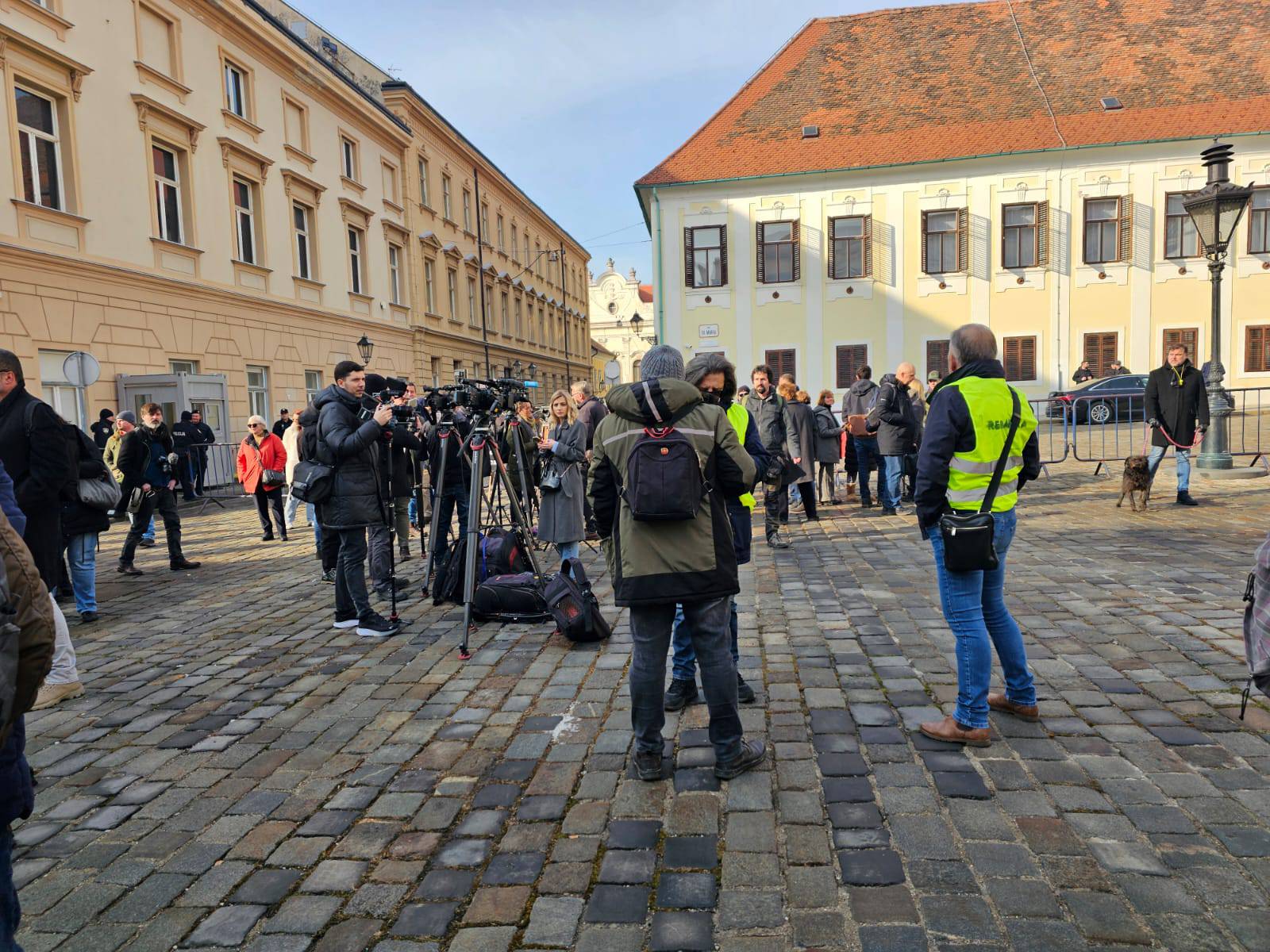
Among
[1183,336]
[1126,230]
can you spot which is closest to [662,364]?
[1126,230]

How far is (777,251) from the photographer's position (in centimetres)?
2902

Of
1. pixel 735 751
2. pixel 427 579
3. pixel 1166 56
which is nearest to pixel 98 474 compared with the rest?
pixel 427 579

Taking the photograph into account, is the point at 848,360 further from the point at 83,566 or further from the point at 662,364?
the point at 662,364

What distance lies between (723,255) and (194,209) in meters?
16.5

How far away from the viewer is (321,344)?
82.1 feet

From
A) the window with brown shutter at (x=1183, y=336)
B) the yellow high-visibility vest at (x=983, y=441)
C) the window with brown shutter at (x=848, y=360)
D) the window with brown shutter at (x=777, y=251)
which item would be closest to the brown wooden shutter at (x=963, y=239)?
the window with brown shutter at (x=848, y=360)

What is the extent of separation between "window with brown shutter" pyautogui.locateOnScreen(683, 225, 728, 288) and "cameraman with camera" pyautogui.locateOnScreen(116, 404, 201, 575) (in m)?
22.0

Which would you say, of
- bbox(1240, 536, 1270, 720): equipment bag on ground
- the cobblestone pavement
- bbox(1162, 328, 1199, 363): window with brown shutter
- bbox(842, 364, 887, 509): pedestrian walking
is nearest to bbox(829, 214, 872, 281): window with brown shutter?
bbox(1162, 328, 1199, 363): window with brown shutter

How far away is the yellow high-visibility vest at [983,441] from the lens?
352 centimetres

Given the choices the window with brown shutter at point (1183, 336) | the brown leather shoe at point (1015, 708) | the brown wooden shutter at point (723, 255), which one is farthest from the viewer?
the brown wooden shutter at point (723, 255)

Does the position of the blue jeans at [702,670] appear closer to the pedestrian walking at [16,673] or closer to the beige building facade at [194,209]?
the pedestrian walking at [16,673]

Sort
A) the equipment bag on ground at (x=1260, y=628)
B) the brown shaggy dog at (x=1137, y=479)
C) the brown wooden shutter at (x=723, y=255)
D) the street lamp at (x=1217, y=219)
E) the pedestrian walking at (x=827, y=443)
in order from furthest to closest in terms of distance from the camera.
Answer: the brown wooden shutter at (x=723, y=255)
the pedestrian walking at (x=827, y=443)
the street lamp at (x=1217, y=219)
the brown shaggy dog at (x=1137, y=479)
the equipment bag on ground at (x=1260, y=628)

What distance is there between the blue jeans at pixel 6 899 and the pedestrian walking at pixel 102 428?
49.9 ft

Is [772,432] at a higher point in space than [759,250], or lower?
lower
